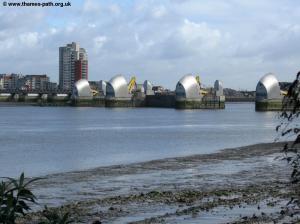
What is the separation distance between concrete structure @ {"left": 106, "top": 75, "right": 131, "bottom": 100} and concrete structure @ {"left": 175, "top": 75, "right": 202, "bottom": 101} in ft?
51.6

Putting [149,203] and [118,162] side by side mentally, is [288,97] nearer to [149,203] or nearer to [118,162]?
[149,203]

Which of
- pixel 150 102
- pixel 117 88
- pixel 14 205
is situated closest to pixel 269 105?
pixel 117 88

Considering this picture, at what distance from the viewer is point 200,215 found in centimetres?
1280

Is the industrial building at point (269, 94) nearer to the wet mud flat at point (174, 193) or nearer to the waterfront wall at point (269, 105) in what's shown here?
the waterfront wall at point (269, 105)

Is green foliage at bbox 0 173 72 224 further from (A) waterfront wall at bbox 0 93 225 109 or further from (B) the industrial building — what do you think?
(A) waterfront wall at bbox 0 93 225 109

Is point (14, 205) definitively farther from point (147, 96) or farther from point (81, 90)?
point (147, 96)

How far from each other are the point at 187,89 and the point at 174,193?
142041 mm

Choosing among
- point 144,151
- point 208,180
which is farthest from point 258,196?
point 144,151

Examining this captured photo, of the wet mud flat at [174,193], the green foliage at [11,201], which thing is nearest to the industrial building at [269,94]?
the wet mud flat at [174,193]

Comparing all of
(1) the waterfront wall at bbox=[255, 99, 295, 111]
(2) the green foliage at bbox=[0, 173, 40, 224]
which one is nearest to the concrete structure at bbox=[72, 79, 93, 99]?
(1) the waterfront wall at bbox=[255, 99, 295, 111]

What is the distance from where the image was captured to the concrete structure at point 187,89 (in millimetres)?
159000

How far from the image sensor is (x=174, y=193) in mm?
17078

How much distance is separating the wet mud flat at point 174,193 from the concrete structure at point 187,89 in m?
130

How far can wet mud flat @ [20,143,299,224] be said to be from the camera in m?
12.7
